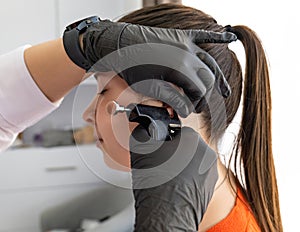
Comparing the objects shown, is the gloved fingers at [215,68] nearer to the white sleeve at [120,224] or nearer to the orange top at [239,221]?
the orange top at [239,221]

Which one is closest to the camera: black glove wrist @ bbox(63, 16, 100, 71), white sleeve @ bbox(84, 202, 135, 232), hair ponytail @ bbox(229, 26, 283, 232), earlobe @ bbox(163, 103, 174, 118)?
earlobe @ bbox(163, 103, 174, 118)

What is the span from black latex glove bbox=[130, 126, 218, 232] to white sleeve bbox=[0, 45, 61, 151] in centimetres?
43

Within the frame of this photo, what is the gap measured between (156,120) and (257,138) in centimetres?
39

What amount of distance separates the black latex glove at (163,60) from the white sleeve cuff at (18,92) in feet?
0.99

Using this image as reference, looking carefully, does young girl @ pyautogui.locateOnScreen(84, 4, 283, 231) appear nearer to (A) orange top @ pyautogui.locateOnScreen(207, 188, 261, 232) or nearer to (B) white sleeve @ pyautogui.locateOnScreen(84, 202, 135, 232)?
(A) orange top @ pyautogui.locateOnScreen(207, 188, 261, 232)

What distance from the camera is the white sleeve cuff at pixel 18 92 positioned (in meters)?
1.05

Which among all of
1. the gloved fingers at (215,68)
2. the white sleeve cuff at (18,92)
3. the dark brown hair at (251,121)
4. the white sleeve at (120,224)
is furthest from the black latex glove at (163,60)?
the white sleeve at (120,224)

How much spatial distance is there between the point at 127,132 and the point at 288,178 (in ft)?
2.21

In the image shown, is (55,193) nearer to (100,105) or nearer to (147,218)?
(100,105)

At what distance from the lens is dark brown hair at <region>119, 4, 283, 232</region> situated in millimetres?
959

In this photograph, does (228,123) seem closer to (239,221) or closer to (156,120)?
(239,221)

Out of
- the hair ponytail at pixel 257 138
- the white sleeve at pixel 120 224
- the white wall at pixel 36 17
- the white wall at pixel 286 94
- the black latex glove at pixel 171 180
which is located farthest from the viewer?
the white wall at pixel 36 17

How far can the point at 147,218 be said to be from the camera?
58 cm

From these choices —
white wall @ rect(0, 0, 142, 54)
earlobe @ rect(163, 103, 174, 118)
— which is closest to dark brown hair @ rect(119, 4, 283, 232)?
earlobe @ rect(163, 103, 174, 118)
